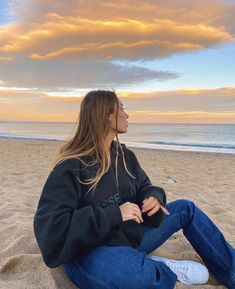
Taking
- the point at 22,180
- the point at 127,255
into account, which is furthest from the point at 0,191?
the point at 127,255

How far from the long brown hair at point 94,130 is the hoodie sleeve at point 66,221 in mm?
227

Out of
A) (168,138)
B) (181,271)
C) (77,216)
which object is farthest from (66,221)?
(168,138)

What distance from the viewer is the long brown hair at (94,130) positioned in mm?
2549

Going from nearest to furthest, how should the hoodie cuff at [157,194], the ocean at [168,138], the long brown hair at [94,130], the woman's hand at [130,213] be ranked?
the woman's hand at [130,213] < the long brown hair at [94,130] < the hoodie cuff at [157,194] < the ocean at [168,138]

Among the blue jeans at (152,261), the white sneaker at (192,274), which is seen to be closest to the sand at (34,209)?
the white sneaker at (192,274)

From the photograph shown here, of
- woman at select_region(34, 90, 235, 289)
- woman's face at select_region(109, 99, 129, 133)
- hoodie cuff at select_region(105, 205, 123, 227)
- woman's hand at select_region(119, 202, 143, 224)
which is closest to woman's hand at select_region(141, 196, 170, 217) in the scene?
woman at select_region(34, 90, 235, 289)

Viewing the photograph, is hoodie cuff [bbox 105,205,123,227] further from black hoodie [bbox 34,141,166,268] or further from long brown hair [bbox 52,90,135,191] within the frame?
long brown hair [bbox 52,90,135,191]

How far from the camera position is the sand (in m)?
2.71

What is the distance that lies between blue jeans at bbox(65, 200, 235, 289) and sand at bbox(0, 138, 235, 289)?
0.19m

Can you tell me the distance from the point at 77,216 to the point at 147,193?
26.2 inches

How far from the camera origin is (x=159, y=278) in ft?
7.43

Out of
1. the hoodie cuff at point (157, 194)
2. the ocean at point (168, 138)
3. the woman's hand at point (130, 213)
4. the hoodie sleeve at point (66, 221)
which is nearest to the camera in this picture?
the hoodie sleeve at point (66, 221)

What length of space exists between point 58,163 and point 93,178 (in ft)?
0.79

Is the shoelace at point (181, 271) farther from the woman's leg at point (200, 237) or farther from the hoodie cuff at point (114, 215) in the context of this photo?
the hoodie cuff at point (114, 215)
